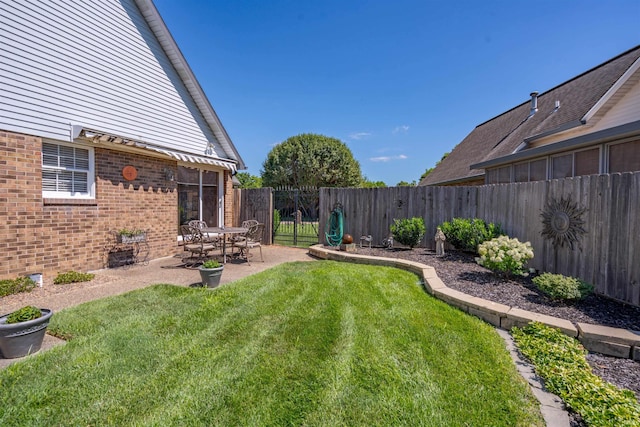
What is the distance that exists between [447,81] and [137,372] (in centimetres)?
1668

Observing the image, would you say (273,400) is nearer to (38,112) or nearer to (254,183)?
(38,112)

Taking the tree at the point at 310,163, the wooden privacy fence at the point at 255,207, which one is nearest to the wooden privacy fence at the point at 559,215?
the wooden privacy fence at the point at 255,207

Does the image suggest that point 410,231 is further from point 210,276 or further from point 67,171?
point 67,171

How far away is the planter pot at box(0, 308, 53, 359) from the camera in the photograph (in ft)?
9.98

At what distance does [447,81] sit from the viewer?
1480 cm

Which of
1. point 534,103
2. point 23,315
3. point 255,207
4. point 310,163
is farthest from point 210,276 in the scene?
point 310,163

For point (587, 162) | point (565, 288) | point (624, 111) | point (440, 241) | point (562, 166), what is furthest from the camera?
point (562, 166)

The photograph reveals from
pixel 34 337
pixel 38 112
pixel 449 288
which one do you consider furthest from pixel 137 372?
pixel 38 112

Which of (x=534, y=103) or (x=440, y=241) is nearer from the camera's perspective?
(x=440, y=241)

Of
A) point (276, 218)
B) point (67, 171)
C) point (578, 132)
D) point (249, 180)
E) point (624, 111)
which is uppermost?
point (249, 180)

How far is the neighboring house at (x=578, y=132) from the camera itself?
24.4 feet

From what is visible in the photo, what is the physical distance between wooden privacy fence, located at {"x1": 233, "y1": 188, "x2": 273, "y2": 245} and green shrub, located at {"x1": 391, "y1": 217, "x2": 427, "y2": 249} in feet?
16.8

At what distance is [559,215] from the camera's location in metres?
5.41

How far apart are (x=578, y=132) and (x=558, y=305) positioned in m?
8.04
